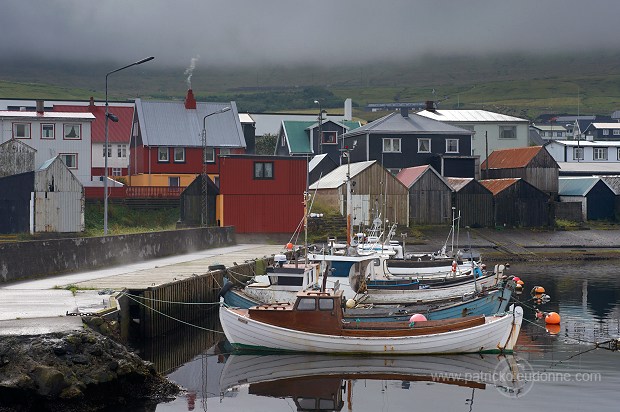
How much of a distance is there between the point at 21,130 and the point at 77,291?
48.5 metres

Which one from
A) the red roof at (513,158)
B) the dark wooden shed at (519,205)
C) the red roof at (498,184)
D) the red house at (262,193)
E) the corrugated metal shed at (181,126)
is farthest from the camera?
the corrugated metal shed at (181,126)

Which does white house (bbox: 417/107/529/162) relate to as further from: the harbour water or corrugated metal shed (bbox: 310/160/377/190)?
the harbour water

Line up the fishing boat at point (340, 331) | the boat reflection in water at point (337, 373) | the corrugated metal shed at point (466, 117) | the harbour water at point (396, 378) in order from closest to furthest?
the harbour water at point (396, 378) → the boat reflection in water at point (337, 373) → the fishing boat at point (340, 331) → the corrugated metal shed at point (466, 117)

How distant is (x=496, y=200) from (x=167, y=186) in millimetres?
28132

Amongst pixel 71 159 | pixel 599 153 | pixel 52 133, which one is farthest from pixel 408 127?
pixel 599 153

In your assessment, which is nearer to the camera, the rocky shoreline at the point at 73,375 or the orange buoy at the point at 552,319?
the rocky shoreline at the point at 73,375

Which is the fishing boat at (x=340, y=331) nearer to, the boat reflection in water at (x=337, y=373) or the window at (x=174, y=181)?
the boat reflection in water at (x=337, y=373)

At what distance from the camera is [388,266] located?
157ft

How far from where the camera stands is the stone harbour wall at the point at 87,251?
35.1 metres

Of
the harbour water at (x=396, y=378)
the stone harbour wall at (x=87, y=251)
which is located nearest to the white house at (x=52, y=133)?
the stone harbour wall at (x=87, y=251)

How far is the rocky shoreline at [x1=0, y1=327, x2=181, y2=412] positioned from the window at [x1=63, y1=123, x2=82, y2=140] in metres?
55.8

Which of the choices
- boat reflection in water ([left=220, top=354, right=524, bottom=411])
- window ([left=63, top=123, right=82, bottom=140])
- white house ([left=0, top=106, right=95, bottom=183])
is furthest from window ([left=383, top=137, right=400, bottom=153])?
boat reflection in water ([left=220, top=354, right=524, bottom=411])

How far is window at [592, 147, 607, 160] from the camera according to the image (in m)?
108

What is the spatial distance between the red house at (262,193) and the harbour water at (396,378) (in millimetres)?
31165
